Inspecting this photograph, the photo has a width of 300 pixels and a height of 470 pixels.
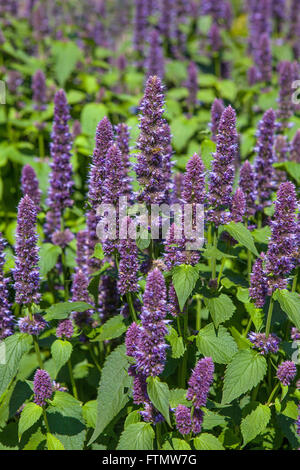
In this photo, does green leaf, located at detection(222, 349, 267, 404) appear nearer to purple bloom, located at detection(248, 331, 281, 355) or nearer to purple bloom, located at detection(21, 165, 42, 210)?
purple bloom, located at detection(248, 331, 281, 355)

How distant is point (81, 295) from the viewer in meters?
4.43

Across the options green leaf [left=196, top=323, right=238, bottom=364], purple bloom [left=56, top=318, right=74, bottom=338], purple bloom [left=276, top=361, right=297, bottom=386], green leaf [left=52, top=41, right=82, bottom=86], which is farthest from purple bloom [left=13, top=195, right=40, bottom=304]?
green leaf [left=52, top=41, right=82, bottom=86]

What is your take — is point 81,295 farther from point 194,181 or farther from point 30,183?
point 30,183

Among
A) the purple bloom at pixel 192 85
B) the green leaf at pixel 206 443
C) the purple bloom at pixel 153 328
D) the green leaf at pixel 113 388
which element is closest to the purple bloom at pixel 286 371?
the green leaf at pixel 206 443

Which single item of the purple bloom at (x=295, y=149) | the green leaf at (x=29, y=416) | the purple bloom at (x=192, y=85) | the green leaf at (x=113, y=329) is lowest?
the green leaf at (x=29, y=416)

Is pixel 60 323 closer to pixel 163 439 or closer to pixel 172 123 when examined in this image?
pixel 163 439

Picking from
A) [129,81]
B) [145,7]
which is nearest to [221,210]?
Result: [129,81]

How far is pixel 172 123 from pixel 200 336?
4906mm

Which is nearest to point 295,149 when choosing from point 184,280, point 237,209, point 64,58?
point 237,209

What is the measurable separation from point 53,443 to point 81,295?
1187 mm

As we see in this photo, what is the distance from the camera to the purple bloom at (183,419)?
3.48 metres

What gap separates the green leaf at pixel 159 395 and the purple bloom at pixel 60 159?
2435 millimetres

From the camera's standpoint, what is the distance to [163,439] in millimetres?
3674

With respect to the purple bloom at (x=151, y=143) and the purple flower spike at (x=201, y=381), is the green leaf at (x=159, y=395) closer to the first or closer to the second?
the purple flower spike at (x=201, y=381)
